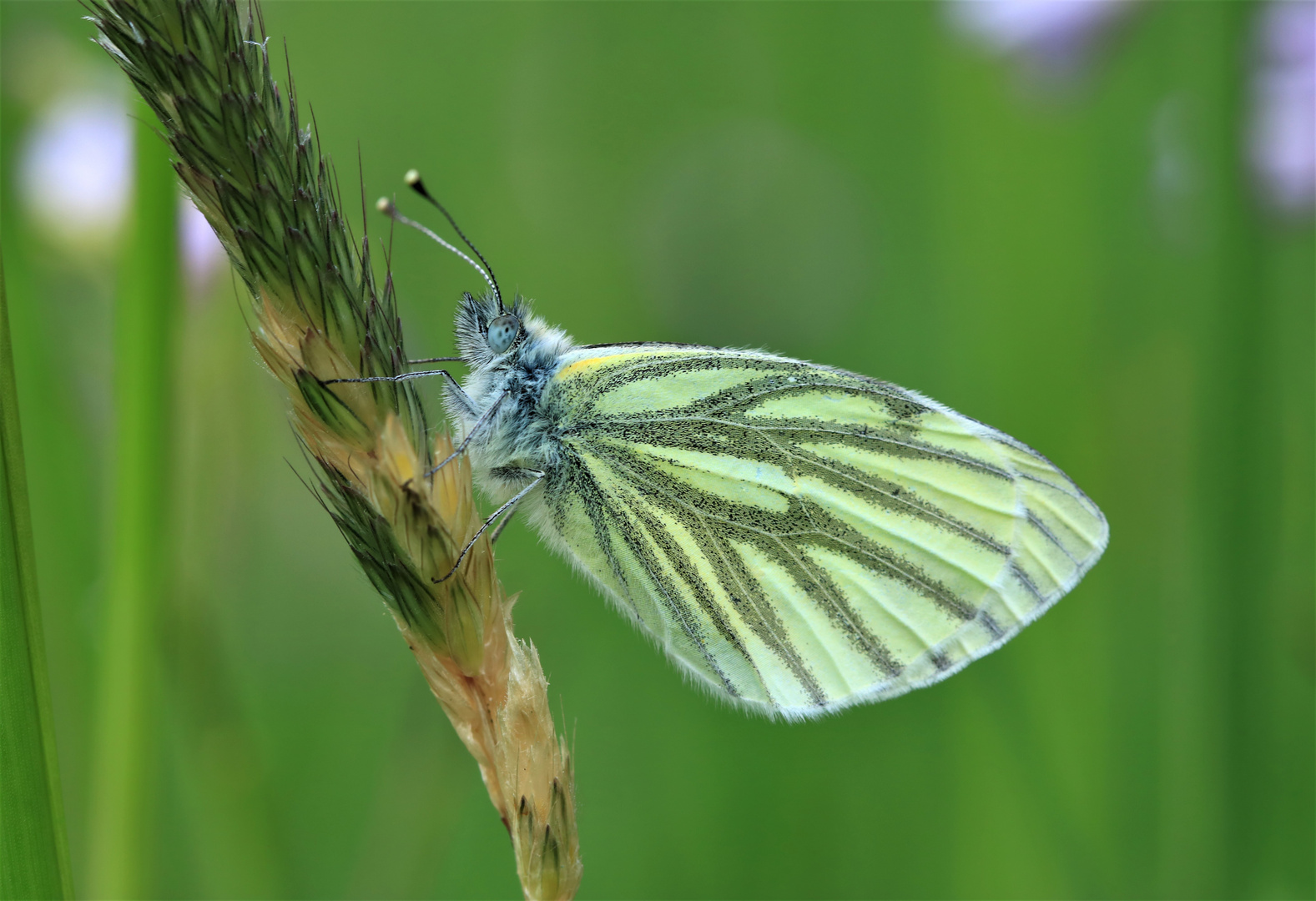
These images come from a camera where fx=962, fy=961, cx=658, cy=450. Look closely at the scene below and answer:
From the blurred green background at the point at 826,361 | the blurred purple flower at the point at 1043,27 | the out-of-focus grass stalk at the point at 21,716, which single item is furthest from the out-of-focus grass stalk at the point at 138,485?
the blurred purple flower at the point at 1043,27

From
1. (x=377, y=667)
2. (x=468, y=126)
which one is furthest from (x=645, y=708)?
(x=468, y=126)

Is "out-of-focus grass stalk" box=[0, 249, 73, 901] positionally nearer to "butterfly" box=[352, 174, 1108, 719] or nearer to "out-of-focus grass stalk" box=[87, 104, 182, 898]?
"out-of-focus grass stalk" box=[87, 104, 182, 898]

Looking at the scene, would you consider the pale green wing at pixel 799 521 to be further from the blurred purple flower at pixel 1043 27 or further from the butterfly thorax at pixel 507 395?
the blurred purple flower at pixel 1043 27

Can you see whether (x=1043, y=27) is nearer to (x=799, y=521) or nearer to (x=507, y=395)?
(x=799, y=521)

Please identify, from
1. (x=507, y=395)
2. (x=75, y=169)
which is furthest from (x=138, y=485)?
(x=75, y=169)

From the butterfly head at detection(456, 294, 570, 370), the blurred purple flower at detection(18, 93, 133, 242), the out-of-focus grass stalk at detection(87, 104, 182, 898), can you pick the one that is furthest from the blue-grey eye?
the blurred purple flower at detection(18, 93, 133, 242)
